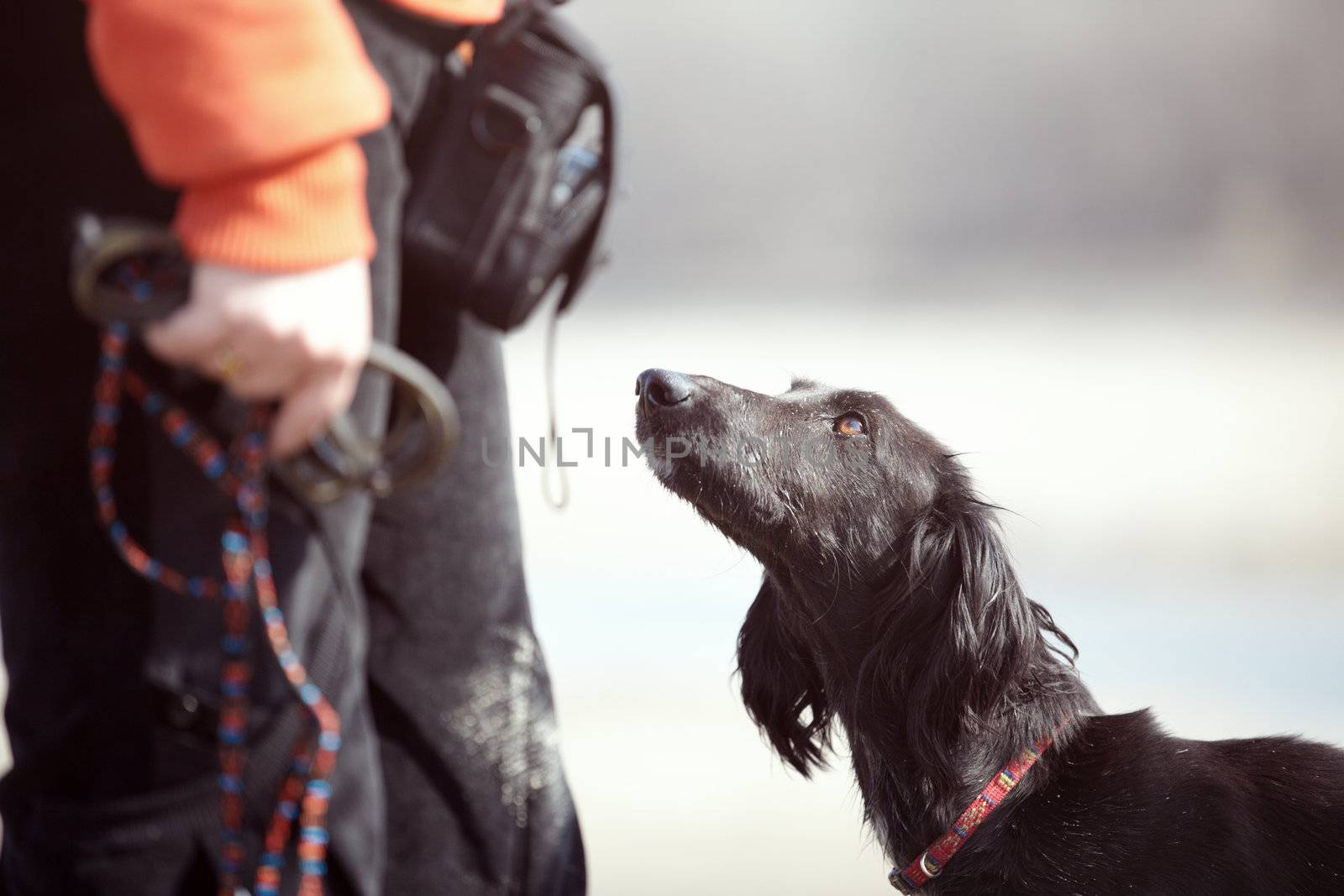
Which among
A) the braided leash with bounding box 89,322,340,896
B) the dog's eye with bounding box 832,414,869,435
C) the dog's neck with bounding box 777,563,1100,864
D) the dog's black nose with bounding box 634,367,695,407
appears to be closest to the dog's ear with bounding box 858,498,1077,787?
the dog's neck with bounding box 777,563,1100,864

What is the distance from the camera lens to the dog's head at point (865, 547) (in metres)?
2.21

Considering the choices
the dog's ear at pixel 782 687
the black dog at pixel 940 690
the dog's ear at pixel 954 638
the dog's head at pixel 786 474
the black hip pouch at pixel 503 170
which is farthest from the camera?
the dog's ear at pixel 782 687

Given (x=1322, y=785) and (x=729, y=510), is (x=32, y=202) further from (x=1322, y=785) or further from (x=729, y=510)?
(x=1322, y=785)

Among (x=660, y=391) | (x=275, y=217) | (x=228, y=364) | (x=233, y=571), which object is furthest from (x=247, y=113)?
(x=660, y=391)

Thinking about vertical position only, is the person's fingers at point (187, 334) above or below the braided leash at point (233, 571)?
above

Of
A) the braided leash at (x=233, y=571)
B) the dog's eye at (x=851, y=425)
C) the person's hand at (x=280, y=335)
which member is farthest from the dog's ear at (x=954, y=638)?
the person's hand at (x=280, y=335)

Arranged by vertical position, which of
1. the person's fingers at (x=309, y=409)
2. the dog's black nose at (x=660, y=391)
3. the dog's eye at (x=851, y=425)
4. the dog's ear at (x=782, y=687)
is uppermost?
the person's fingers at (x=309, y=409)

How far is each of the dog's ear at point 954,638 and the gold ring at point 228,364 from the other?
57.4 inches

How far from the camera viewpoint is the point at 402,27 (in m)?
1.13

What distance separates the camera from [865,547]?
2.39 m

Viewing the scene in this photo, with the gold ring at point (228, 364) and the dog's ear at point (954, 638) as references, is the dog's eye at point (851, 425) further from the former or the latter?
the gold ring at point (228, 364)

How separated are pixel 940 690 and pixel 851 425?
52cm

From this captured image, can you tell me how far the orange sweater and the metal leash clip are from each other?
5 cm

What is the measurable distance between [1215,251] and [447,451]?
26.7 ft
